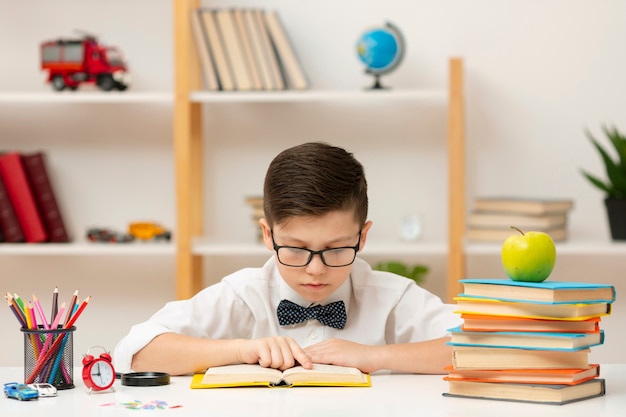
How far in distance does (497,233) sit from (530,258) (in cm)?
175

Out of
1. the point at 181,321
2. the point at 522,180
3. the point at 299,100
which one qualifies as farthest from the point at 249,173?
the point at 181,321

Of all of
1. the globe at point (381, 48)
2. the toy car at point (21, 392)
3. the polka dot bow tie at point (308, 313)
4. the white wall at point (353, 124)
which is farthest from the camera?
the white wall at point (353, 124)

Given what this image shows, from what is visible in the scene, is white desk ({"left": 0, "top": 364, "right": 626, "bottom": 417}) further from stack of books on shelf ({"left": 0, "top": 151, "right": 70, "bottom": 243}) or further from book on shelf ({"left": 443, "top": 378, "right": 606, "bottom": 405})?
stack of books on shelf ({"left": 0, "top": 151, "right": 70, "bottom": 243})

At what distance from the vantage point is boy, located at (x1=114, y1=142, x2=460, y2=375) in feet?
5.43

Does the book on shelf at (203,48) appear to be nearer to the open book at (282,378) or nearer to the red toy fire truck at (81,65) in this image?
the red toy fire truck at (81,65)

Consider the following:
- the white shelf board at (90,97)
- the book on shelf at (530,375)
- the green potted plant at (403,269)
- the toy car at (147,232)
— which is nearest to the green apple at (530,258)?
the book on shelf at (530,375)

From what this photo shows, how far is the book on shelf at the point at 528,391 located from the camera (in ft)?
4.54

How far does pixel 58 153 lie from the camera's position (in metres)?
3.48

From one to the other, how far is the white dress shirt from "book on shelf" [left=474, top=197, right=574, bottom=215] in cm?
121

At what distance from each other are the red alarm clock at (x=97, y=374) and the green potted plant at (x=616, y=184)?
81.4 inches

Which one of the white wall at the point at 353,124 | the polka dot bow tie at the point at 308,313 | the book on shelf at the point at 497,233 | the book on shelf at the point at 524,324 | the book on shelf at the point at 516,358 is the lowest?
the book on shelf at the point at 516,358

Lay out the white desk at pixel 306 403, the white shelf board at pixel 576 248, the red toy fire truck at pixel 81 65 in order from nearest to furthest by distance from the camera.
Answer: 1. the white desk at pixel 306 403
2. the white shelf board at pixel 576 248
3. the red toy fire truck at pixel 81 65

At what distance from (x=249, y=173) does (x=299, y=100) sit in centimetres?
33

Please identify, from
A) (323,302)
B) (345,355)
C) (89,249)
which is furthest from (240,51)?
(345,355)
